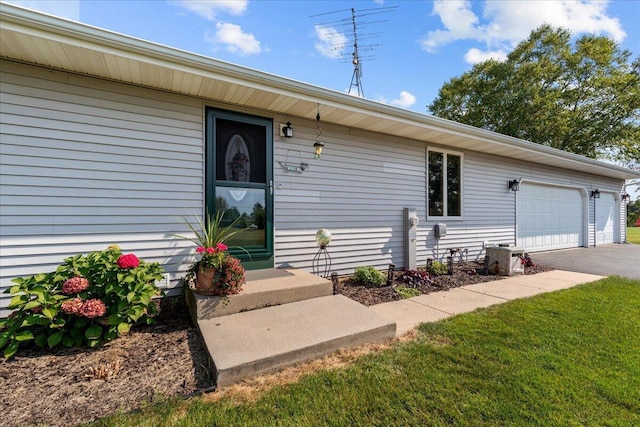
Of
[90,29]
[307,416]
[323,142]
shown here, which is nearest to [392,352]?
[307,416]

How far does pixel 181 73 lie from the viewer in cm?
322

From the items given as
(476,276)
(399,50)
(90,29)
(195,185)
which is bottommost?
(476,276)

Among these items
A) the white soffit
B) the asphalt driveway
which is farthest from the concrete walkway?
the white soffit

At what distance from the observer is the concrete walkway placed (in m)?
3.43

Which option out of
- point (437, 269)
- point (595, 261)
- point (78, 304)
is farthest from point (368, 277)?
point (595, 261)

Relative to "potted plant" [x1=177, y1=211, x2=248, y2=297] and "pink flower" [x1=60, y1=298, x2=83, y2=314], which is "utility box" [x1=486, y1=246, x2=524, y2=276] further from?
"pink flower" [x1=60, y1=298, x2=83, y2=314]

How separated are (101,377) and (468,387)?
2.62m

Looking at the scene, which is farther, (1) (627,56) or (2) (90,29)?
(1) (627,56)

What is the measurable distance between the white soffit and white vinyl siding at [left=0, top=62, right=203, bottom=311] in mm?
244

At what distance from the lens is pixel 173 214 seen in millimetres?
3682

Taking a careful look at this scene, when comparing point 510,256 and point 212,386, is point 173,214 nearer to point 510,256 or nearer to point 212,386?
point 212,386

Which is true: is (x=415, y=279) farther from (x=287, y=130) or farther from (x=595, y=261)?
(x=595, y=261)

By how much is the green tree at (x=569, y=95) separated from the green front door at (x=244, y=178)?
16385mm

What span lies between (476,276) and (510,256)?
2.83 feet
